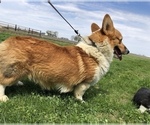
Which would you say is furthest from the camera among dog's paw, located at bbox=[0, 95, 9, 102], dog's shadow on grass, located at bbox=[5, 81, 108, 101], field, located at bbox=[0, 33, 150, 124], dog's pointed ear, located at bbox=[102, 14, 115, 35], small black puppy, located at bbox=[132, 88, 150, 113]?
small black puppy, located at bbox=[132, 88, 150, 113]

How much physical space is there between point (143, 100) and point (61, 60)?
2381 millimetres

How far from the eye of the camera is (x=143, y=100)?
24.7ft

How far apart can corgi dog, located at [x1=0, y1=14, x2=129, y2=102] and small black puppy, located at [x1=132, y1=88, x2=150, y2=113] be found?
124cm

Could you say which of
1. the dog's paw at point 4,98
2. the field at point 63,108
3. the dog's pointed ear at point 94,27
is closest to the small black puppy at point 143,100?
the field at point 63,108

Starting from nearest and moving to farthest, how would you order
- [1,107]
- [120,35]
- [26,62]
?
1. [1,107]
2. [26,62]
3. [120,35]

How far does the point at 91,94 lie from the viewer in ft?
27.0

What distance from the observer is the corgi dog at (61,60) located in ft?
21.4

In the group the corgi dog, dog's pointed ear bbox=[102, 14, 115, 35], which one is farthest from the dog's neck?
dog's pointed ear bbox=[102, 14, 115, 35]

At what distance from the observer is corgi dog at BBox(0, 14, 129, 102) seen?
257 inches

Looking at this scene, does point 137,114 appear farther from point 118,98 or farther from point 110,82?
point 110,82

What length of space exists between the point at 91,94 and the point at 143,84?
11.3 feet

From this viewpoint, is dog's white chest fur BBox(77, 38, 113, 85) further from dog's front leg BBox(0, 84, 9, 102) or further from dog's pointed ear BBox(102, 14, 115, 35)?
dog's front leg BBox(0, 84, 9, 102)

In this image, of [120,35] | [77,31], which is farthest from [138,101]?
[77,31]

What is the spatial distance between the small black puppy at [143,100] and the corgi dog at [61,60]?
4.06ft
